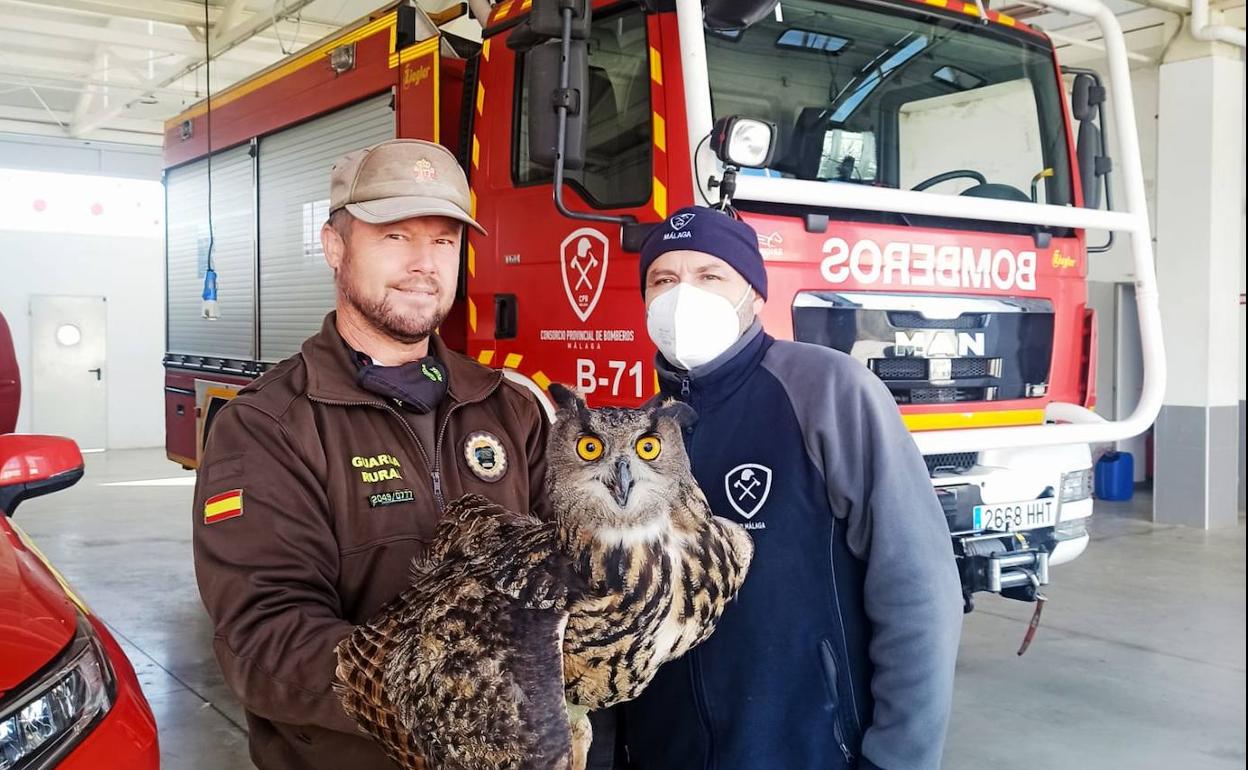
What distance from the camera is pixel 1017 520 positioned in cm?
367

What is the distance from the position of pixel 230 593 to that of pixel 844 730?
83 centimetres

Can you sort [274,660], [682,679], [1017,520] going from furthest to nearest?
[1017,520] < [682,679] < [274,660]

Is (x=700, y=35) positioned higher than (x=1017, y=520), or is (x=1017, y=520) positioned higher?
(x=700, y=35)

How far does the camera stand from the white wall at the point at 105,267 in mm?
13547

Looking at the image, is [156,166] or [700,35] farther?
[156,166]

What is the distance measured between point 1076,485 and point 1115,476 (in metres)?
6.16

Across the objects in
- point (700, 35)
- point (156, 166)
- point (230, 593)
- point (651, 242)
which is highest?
point (156, 166)

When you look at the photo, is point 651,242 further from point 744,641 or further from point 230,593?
point 230,593

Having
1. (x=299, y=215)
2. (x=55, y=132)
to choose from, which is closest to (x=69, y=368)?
(x=55, y=132)

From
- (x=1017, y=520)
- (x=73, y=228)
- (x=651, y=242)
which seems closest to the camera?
(x=651, y=242)

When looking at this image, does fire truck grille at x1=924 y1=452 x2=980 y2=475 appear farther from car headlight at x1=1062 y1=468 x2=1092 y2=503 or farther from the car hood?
the car hood

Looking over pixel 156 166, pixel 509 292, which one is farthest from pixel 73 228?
pixel 509 292

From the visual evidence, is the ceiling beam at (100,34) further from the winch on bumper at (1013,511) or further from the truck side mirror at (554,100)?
the winch on bumper at (1013,511)

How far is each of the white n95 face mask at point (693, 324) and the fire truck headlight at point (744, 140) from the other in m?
1.39
